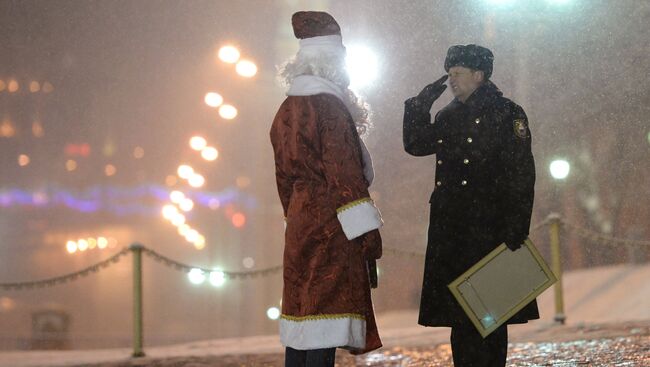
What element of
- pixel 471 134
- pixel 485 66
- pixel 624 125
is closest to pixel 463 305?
pixel 471 134

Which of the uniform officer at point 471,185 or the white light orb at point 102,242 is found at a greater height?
the white light orb at point 102,242

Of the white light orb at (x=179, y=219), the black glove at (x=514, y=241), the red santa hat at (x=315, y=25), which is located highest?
the white light orb at (x=179, y=219)

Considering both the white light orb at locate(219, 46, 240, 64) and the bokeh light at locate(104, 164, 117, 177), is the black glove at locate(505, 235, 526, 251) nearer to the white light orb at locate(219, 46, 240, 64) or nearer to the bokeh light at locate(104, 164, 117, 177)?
the white light orb at locate(219, 46, 240, 64)

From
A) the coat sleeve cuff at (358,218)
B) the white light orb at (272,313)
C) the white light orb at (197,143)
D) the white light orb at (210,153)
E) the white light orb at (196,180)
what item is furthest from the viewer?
the white light orb at (272,313)

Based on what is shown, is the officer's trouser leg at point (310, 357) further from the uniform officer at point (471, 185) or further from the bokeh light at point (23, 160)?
the bokeh light at point (23, 160)

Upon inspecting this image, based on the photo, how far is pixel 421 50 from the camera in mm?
14586

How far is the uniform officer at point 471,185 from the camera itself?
11.2 feet

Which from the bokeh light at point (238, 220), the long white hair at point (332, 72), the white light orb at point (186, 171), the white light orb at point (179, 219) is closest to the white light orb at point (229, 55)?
the bokeh light at point (238, 220)

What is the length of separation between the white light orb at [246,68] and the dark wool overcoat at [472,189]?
1244 cm

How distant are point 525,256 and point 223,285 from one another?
2519 centimetres

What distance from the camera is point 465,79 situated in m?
3.57

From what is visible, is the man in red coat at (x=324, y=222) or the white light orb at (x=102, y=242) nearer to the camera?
the man in red coat at (x=324, y=222)

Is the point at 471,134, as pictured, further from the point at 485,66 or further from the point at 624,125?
the point at 624,125

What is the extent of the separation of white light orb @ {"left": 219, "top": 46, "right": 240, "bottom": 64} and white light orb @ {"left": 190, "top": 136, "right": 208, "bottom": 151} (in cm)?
634
